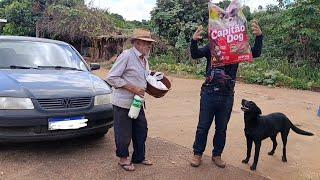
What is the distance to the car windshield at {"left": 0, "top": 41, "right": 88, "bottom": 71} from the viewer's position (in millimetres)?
6258

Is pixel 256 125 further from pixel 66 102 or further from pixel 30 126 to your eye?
pixel 30 126

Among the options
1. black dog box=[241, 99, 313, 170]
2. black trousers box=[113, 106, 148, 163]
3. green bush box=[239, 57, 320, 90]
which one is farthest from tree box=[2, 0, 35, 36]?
black dog box=[241, 99, 313, 170]

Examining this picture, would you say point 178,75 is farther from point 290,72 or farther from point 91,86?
point 91,86

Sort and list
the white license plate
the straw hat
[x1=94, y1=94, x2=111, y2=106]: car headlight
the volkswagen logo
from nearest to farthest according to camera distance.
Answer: the straw hat < the white license plate < the volkswagen logo < [x1=94, y1=94, x2=111, y2=106]: car headlight

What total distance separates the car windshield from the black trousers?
1.88m

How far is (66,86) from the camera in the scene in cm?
553

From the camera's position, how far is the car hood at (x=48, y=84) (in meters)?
5.18

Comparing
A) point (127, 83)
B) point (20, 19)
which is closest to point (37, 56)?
point (127, 83)

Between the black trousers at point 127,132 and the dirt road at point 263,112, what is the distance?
1.22 metres

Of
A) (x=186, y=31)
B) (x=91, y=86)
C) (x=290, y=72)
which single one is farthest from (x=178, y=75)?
(x=91, y=86)

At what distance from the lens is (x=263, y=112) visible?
31.4 feet

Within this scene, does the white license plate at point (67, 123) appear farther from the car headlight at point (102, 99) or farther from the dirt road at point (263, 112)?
the dirt road at point (263, 112)

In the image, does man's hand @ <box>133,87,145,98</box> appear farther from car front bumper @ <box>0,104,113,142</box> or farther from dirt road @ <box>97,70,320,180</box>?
dirt road @ <box>97,70,320,180</box>

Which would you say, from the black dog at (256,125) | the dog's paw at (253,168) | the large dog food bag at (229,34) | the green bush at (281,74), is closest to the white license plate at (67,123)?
the large dog food bag at (229,34)
